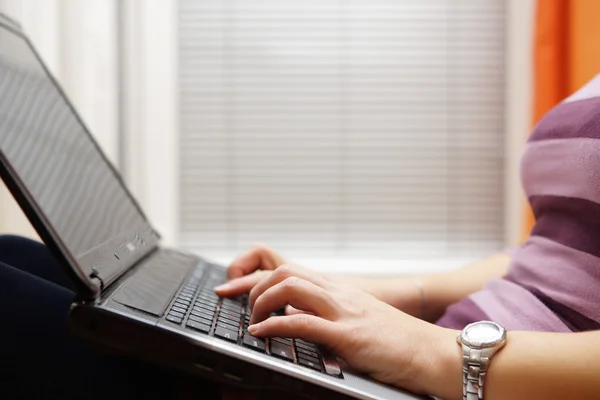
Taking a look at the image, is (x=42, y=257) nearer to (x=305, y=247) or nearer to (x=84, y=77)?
(x=84, y=77)

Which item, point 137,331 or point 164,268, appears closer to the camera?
point 137,331

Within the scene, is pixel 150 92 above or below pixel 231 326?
above

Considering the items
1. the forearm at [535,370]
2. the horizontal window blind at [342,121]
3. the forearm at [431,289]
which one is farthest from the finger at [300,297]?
the horizontal window blind at [342,121]

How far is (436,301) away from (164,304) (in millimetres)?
501

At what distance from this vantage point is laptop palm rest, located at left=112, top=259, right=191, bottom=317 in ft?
1.74

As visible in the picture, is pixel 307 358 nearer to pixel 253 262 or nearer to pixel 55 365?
pixel 55 365

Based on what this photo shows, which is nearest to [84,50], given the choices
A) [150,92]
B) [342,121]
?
[150,92]

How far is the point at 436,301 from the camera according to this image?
0.94 meters

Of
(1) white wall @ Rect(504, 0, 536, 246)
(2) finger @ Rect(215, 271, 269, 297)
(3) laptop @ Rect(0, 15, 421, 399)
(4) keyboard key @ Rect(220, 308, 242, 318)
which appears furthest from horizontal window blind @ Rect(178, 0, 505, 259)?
(4) keyboard key @ Rect(220, 308, 242, 318)

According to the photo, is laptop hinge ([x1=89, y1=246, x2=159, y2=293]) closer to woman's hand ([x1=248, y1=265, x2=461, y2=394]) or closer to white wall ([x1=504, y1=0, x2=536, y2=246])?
woman's hand ([x1=248, y1=265, x2=461, y2=394])

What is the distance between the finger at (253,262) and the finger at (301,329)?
0.34 m

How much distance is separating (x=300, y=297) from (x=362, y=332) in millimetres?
66

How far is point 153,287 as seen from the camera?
2.15ft

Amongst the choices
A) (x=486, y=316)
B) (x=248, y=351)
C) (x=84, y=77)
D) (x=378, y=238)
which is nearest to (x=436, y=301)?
(x=486, y=316)
